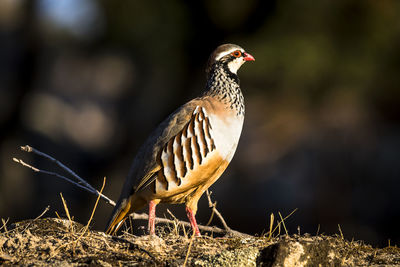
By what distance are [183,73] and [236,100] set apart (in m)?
5.55

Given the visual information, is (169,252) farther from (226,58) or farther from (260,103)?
(260,103)

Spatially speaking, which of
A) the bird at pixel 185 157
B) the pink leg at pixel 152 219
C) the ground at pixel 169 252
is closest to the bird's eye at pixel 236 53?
the bird at pixel 185 157

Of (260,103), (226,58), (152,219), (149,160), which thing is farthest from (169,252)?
(260,103)

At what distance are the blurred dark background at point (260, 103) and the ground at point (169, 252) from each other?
19.5 feet

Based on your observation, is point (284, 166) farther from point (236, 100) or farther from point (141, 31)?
point (236, 100)

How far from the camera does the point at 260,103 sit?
12.2 meters

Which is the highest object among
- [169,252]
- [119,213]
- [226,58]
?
[226,58]

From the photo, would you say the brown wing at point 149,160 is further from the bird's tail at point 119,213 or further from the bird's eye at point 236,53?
the bird's eye at point 236,53

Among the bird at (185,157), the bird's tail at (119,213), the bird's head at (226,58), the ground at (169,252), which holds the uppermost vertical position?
the bird's head at (226,58)

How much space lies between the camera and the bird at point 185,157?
4.11m

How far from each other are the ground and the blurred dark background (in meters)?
5.93

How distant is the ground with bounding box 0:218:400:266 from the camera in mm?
2758

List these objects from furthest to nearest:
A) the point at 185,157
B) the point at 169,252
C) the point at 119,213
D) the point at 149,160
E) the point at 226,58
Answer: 1. the point at 226,58
2. the point at 119,213
3. the point at 149,160
4. the point at 185,157
5. the point at 169,252

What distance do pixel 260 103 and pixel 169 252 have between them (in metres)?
9.44
